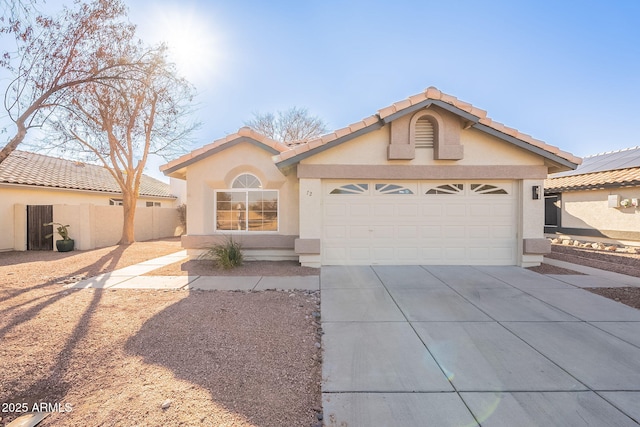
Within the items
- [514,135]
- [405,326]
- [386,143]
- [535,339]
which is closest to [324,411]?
[405,326]

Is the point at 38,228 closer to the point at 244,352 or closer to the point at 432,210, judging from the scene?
the point at 244,352

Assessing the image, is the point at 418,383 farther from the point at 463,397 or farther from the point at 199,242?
the point at 199,242

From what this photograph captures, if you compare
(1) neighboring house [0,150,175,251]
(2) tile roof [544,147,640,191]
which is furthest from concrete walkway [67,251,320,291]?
(2) tile roof [544,147,640,191]

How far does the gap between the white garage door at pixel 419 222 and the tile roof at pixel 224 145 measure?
2.30m

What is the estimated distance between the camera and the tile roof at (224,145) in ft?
30.8

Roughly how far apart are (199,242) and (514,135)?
1041 cm

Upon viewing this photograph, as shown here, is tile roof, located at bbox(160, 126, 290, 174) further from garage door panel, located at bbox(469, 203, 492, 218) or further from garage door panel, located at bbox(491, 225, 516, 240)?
garage door panel, located at bbox(491, 225, 516, 240)

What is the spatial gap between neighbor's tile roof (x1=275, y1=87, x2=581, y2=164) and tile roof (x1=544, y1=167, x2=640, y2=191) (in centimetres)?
651

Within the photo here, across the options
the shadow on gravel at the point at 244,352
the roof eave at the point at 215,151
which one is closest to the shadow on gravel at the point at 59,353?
the shadow on gravel at the point at 244,352

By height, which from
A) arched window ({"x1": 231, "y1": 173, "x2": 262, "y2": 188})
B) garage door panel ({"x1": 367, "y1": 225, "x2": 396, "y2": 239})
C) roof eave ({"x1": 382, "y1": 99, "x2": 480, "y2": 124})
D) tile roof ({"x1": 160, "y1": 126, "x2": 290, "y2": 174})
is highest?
roof eave ({"x1": 382, "y1": 99, "x2": 480, "y2": 124})

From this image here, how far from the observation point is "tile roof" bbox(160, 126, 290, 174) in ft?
30.8

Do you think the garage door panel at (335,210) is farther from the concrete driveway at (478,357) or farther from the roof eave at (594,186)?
the roof eave at (594,186)

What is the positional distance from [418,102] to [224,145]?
630 centimetres

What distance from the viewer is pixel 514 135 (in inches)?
319
